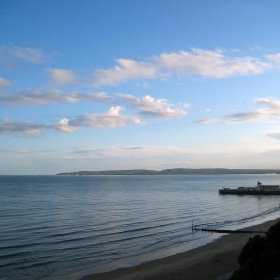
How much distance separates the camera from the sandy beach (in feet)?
71.2

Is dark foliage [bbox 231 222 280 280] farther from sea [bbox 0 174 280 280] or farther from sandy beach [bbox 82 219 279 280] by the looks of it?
sea [bbox 0 174 280 280]

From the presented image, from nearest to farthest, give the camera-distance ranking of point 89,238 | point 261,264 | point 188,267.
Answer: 1. point 261,264
2. point 188,267
3. point 89,238

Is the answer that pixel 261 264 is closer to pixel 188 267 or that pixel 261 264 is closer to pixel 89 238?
pixel 188 267

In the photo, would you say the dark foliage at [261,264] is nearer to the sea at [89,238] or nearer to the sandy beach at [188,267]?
the sandy beach at [188,267]

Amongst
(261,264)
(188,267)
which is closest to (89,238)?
(188,267)

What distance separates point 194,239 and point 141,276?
12.9m

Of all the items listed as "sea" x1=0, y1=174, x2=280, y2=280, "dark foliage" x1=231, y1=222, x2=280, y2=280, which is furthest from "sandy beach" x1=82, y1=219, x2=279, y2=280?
"dark foliage" x1=231, y1=222, x2=280, y2=280

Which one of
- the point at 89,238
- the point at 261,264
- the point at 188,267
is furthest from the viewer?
the point at 89,238

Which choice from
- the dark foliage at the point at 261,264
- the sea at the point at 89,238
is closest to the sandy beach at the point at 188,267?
the sea at the point at 89,238

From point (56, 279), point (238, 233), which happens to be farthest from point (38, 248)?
point (238, 233)

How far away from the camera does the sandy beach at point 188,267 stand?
21688 millimetres

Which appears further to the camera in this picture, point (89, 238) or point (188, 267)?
point (89, 238)

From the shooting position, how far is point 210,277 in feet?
69.0

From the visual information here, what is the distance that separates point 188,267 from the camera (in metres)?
23.8
